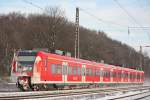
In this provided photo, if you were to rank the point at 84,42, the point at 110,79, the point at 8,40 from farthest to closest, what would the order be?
the point at 84,42
the point at 8,40
the point at 110,79

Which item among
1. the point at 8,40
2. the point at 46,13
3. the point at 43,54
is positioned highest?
the point at 46,13

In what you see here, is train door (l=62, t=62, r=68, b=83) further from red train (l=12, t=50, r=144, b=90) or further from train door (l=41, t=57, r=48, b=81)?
train door (l=41, t=57, r=48, b=81)

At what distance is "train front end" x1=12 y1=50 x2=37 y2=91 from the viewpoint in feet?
102

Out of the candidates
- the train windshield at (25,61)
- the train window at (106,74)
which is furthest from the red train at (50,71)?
the train window at (106,74)

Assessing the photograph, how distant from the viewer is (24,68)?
31328 mm

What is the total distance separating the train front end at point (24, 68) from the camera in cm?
3103

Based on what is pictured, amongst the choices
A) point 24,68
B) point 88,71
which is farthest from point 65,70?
point 88,71

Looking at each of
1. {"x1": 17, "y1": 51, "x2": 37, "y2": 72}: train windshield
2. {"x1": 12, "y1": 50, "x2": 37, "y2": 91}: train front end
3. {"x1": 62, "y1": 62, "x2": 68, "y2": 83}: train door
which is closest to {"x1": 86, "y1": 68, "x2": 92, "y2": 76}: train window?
{"x1": 62, "y1": 62, "x2": 68, "y2": 83}: train door

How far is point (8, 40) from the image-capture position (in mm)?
86188

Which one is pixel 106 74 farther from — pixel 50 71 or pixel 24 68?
pixel 24 68

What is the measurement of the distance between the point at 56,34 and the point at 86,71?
3992 centimetres

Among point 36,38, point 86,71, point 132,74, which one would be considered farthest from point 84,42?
point 86,71

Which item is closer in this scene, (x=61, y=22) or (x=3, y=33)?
(x=61, y=22)

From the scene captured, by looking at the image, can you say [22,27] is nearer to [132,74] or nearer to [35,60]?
[132,74]
